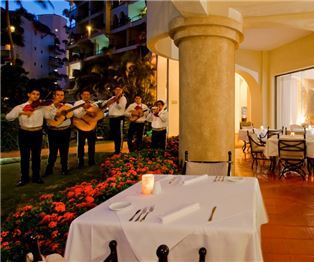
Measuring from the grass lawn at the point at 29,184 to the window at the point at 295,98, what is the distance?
293 inches

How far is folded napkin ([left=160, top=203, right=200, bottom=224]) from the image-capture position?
4.85ft

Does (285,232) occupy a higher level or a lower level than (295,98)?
lower

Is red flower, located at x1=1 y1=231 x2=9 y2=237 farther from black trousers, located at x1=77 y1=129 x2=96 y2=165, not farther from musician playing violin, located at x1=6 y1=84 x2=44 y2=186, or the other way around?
black trousers, located at x1=77 y1=129 x2=96 y2=165

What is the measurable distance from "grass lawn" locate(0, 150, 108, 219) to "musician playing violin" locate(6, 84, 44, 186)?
0.59ft

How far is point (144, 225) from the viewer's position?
1459mm

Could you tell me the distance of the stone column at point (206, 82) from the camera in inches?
169

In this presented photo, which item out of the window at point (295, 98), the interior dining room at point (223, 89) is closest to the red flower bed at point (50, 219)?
the interior dining room at point (223, 89)

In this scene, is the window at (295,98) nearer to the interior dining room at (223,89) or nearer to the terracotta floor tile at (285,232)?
the interior dining room at (223,89)

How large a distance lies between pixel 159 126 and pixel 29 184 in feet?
8.57

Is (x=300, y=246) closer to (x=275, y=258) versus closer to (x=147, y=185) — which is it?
(x=275, y=258)

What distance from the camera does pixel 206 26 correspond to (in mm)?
4258

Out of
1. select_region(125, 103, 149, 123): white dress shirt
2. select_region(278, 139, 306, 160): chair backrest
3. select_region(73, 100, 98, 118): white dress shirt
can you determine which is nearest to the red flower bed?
select_region(73, 100, 98, 118): white dress shirt

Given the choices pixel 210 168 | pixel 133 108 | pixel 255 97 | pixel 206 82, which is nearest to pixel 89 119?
pixel 133 108

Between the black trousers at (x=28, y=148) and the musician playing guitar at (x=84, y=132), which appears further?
the musician playing guitar at (x=84, y=132)
